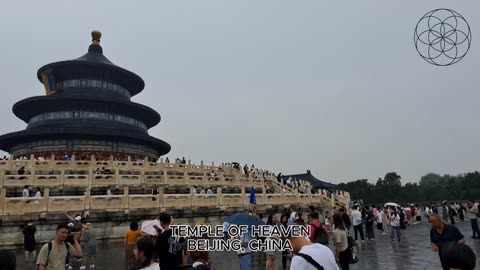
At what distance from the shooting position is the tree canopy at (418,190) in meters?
48.0

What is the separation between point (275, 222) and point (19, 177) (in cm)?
1491

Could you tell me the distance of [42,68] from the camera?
138 feet

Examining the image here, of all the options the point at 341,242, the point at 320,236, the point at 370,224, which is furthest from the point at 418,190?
the point at 320,236

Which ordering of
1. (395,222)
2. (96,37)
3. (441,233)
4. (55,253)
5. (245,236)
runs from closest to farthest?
(55,253), (441,233), (245,236), (395,222), (96,37)

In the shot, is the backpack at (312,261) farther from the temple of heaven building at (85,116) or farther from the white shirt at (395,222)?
the temple of heaven building at (85,116)

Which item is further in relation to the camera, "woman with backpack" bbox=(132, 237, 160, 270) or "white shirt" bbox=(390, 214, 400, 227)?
"white shirt" bbox=(390, 214, 400, 227)

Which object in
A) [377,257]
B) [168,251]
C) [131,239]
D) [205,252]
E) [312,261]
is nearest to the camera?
[312,261]

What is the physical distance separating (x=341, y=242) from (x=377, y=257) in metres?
4.61

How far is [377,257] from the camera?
36.7 feet

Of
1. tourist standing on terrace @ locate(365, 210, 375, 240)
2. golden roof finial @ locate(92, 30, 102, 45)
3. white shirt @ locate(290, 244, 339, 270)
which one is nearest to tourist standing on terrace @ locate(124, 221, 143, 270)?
white shirt @ locate(290, 244, 339, 270)

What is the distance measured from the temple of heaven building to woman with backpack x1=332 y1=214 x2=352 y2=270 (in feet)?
104

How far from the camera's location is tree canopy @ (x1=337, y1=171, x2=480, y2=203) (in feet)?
157

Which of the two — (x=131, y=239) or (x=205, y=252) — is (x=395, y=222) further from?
(x=205, y=252)

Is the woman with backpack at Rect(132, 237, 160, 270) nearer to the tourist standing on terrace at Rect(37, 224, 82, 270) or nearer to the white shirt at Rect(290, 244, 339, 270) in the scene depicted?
the tourist standing on terrace at Rect(37, 224, 82, 270)
